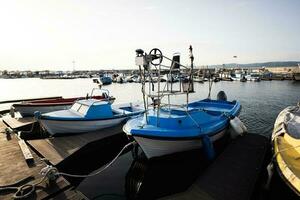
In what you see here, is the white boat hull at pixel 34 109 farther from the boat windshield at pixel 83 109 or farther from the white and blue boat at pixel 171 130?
the white and blue boat at pixel 171 130

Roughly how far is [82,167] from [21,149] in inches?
102

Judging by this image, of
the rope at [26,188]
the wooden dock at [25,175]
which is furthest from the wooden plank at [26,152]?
the rope at [26,188]

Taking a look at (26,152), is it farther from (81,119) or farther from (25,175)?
(81,119)

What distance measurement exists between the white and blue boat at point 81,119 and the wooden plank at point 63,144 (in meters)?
0.41

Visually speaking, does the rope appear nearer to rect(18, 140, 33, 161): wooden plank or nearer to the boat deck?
rect(18, 140, 33, 161): wooden plank

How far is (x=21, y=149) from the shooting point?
8648mm

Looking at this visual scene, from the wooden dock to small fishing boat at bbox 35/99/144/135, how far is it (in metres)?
2.38

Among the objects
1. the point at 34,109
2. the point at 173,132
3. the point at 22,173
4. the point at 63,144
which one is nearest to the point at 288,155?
the point at 173,132

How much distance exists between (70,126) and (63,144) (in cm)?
150

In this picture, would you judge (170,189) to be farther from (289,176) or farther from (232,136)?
(232,136)

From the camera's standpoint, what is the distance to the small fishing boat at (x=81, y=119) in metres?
11.2

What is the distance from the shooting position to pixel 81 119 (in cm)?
1145

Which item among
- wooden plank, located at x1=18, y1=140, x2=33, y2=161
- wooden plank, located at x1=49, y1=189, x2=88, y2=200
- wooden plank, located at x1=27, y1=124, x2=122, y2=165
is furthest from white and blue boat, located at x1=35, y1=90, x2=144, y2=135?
wooden plank, located at x1=49, y1=189, x2=88, y2=200

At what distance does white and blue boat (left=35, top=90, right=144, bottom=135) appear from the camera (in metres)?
11.1
